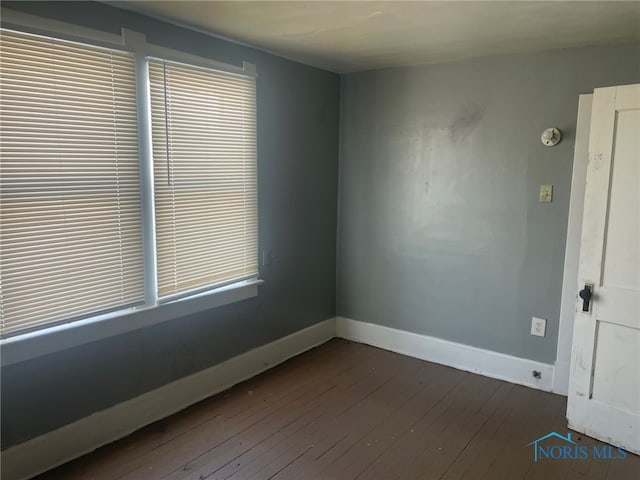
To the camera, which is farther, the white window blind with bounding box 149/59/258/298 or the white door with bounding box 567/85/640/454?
the white window blind with bounding box 149/59/258/298

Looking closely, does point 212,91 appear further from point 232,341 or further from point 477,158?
point 477,158

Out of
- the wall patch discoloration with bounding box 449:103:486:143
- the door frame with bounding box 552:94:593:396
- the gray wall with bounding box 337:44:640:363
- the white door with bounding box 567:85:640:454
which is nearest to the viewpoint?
the white door with bounding box 567:85:640:454

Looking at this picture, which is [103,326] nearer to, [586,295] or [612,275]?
[586,295]

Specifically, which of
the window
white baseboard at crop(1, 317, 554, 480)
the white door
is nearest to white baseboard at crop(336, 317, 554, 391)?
white baseboard at crop(1, 317, 554, 480)

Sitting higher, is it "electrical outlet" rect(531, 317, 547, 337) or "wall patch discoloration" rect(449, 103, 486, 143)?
"wall patch discoloration" rect(449, 103, 486, 143)

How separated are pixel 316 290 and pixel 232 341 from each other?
3.13 ft

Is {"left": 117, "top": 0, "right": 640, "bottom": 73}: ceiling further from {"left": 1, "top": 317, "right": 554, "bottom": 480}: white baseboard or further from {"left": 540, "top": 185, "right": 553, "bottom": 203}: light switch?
{"left": 1, "top": 317, "right": 554, "bottom": 480}: white baseboard

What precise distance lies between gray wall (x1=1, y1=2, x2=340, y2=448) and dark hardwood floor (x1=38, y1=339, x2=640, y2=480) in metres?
0.30

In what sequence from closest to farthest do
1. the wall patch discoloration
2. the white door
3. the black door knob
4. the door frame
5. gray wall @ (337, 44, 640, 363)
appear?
1. the white door
2. the black door knob
3. the door frame
4. gray wall @ (337, 44, 640, 363)
5. the wall patch discoloration

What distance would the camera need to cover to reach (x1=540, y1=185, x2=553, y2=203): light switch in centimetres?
295

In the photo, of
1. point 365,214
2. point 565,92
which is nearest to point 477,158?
point 565,92

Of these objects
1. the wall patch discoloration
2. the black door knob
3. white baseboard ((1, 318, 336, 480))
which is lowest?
white baseboard ((1, 318, 336, 480))

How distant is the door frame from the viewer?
278cm

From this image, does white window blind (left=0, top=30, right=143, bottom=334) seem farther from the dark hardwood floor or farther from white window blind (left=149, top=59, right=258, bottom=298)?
the dark hardwood floor
